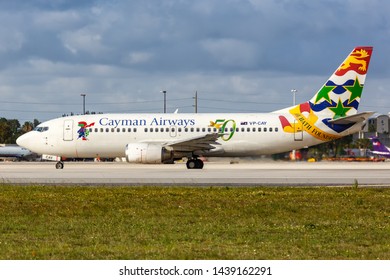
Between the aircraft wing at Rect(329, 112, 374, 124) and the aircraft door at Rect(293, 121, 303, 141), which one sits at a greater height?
the aircraft wing at Rect(329, 112, 374, 124)

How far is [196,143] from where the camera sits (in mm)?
47656

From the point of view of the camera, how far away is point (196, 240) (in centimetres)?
1432

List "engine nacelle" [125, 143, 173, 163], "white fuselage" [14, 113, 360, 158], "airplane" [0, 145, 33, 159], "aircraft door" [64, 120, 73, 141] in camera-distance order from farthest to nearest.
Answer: "airplane" [0, 145, 33, 159], "aircraft door" [64, 120, 73, 141], "white fuselage" [14, 113, 360, 158], "engine nacelle" [125, 143, 173, 163]

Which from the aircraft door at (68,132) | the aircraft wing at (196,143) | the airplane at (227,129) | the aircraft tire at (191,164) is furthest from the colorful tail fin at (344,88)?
the aircraft door at (68,132)

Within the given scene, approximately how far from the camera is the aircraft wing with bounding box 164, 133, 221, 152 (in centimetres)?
4700

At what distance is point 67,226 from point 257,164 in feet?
126

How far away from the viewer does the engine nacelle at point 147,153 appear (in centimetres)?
4581

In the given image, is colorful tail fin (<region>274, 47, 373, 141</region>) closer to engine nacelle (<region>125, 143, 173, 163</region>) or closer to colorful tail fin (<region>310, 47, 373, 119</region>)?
colorful tail fin (<region>310, 47, 373, 119</region>)

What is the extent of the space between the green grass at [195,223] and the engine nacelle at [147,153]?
63.0ft

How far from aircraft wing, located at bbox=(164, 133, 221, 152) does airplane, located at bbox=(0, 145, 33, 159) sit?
65.2 meters

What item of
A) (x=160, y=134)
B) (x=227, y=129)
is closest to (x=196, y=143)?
(x=227, y=129)

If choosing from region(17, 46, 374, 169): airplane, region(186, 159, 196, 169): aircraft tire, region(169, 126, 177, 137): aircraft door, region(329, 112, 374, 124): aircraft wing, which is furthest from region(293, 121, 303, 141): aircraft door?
region(169, 126, 177, 137): aircraft door

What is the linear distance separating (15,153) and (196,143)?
69070 millimetres
